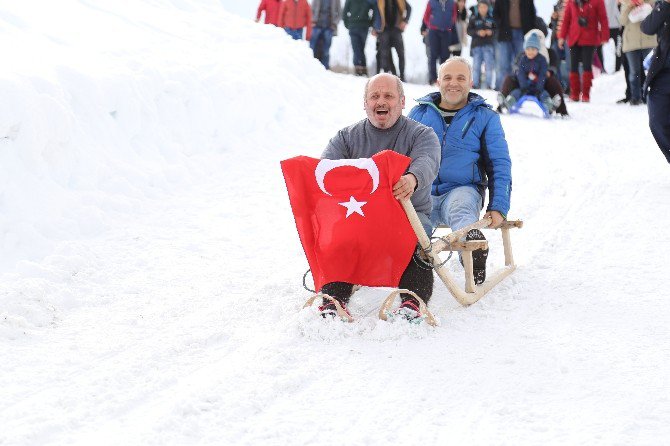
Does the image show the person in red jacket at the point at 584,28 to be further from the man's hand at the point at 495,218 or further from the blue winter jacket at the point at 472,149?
the man's hand at the point at 495,218

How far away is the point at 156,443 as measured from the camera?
2385 mm

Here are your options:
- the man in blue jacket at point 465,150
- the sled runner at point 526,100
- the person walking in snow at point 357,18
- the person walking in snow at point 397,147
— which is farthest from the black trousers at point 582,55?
the person walking in snow at point 397,147

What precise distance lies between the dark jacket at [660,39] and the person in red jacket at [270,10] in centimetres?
833

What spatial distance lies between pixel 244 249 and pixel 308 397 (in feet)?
7.16

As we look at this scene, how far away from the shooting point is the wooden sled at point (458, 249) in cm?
350

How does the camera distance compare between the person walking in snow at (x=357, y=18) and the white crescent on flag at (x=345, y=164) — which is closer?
the white crescent on flag at (x=345, y=164)

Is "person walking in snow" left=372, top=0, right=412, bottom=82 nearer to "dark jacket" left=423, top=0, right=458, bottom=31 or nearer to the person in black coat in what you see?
"dark jacket" left=423, top=0, right=458, bottom=31

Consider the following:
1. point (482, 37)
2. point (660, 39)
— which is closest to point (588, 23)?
point (482, 37)

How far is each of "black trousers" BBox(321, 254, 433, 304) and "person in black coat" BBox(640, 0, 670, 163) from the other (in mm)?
3286

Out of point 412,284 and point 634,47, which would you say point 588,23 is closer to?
point 634,47

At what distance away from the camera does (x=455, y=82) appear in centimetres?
440

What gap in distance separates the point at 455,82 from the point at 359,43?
30.9ft

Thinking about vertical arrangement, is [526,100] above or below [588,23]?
below

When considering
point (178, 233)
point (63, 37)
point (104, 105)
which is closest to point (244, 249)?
point (178, 233)
